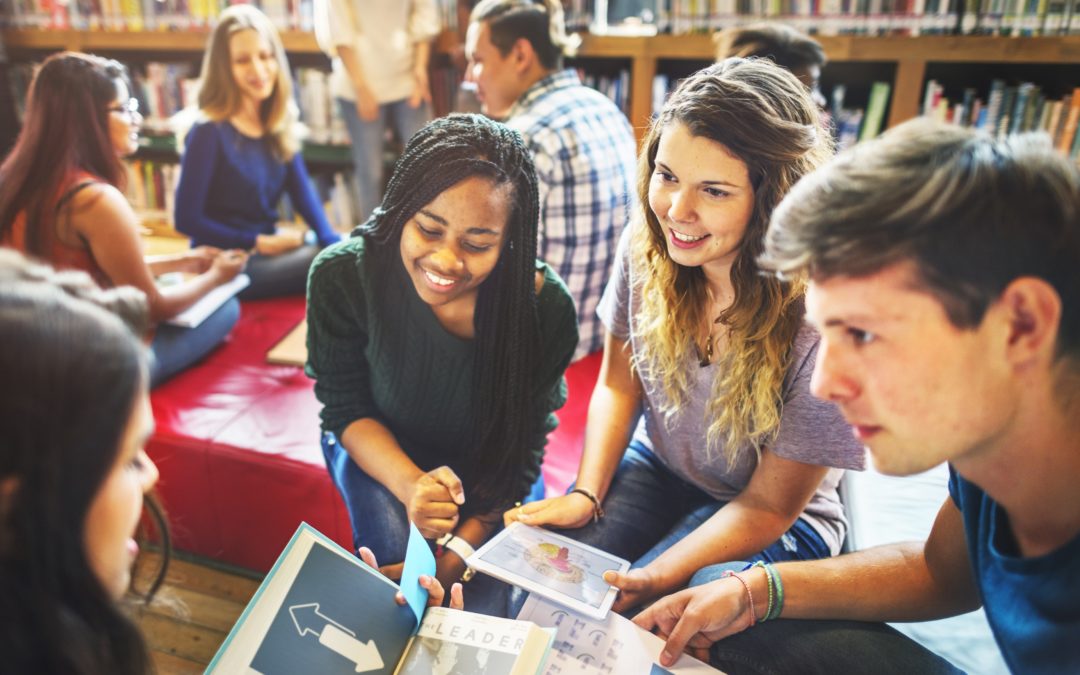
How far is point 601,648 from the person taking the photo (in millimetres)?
1035

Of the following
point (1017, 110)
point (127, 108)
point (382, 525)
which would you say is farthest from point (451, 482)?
point (1017, 110)

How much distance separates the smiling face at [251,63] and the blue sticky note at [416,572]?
2.04 metres

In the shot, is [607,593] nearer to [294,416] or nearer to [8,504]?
[8,504]


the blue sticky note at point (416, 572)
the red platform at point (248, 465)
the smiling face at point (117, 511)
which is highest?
the smiling face at point (117, 511)

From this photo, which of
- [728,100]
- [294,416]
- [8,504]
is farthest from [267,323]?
[8,504]

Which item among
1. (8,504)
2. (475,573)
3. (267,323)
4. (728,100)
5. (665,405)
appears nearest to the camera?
(8,504)

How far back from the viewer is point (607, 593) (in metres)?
1.10

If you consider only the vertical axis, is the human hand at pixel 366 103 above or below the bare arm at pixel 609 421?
above

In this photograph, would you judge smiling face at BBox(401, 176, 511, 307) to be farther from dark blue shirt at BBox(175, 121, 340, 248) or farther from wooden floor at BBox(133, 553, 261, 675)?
dark blue shirt at BBox(175, 121, 340, 248)

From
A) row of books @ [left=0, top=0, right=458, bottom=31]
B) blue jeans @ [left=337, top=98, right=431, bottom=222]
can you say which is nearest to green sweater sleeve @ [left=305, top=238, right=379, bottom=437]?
blue jeans @ [left=337, top=98, right=431, bottom=222]

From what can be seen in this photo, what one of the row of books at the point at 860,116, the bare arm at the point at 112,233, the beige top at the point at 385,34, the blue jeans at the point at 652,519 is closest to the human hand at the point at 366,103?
the beige top at the point at 385,34

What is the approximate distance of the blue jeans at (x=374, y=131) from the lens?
3.36m

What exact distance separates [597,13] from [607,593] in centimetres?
261

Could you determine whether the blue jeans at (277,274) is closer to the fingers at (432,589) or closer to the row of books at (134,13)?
the row of books at (134,13)
